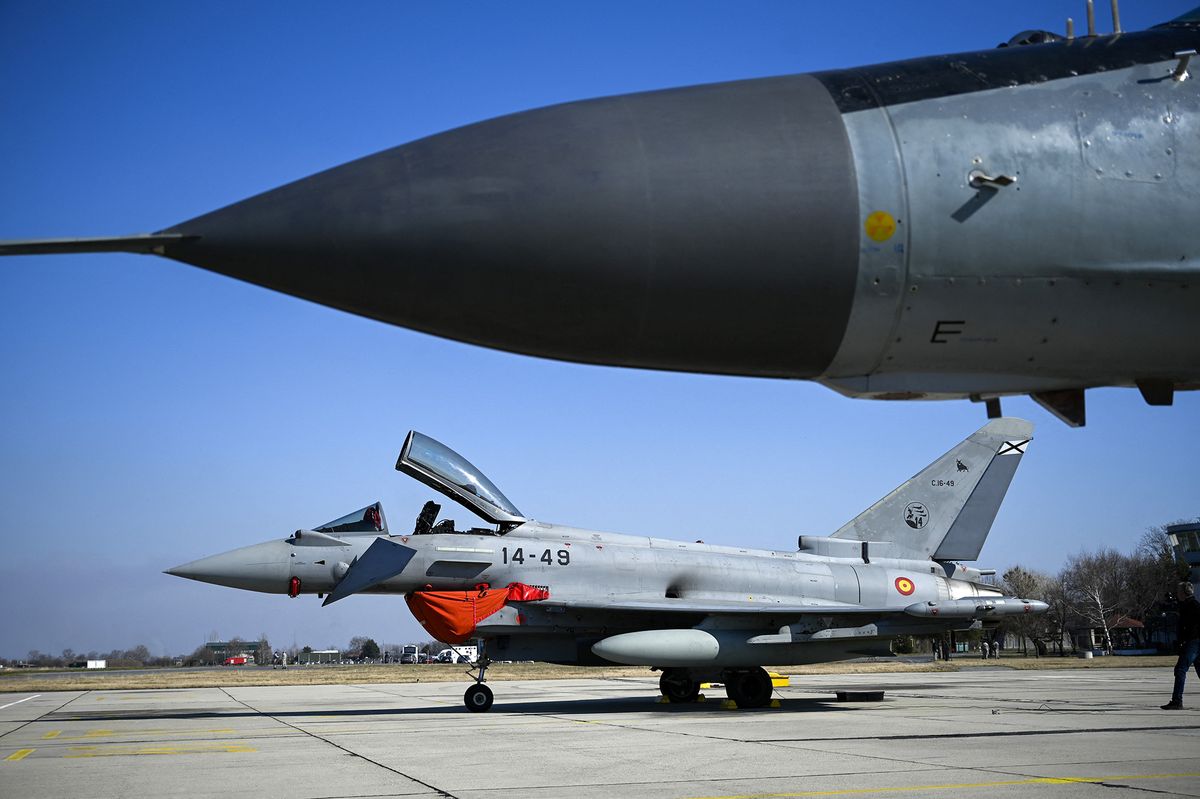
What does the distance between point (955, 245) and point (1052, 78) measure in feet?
2.23

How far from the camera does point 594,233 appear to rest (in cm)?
265

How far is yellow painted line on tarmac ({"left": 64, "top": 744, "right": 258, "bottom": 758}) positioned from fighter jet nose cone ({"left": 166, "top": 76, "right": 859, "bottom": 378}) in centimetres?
829

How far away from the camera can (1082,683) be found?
20422 millimetres

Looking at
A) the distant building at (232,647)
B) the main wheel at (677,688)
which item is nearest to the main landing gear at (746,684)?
the main wheel at (677,688)

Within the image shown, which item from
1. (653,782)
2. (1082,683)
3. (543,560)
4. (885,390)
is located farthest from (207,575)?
(1082,683)

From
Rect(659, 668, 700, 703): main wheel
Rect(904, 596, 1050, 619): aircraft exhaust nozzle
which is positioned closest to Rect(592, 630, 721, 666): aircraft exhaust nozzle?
Rect(659, 668, 700, 703): main wheel

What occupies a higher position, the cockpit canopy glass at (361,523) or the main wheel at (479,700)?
the cockpit canopy glass at (361,523)

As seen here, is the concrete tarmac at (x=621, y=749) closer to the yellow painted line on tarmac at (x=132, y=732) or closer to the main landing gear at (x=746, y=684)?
the yellow painted line on tarmac at (x=132, y=732)

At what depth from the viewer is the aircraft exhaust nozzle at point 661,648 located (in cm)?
1391

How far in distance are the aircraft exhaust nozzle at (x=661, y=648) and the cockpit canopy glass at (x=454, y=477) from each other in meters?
2.52

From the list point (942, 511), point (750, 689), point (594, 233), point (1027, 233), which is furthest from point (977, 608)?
point (594, 233)

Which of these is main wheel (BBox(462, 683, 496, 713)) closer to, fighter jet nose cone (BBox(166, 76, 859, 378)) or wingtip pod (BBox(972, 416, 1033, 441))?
wingtip pod (BBox(972, 416, 1033, 441))

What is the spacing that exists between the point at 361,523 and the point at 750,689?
250 inches

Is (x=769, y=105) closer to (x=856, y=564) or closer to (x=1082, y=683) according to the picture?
(x=856, y=564)
